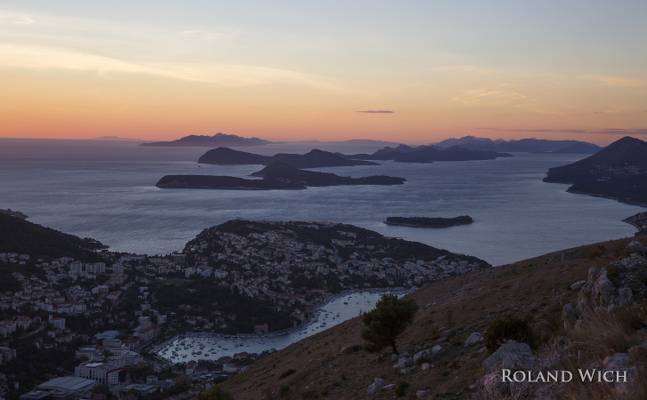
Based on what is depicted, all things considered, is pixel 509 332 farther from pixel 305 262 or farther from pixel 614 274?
pixel 305 262

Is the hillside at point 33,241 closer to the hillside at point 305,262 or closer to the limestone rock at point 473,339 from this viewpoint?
the hillside at point 305,262

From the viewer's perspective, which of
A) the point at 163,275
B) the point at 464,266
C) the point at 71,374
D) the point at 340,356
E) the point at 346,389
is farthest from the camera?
the point at 464,266

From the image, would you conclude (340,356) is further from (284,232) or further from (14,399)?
(284,232)

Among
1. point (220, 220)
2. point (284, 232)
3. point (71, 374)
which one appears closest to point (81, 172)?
point (220, 220)

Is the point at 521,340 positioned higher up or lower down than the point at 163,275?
higher up

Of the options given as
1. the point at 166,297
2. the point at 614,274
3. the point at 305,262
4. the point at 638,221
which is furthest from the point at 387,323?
the point at 638,221

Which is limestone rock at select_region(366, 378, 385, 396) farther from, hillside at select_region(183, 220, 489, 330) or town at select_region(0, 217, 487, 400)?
hillside at select_region(183, 220, 489, 330)
